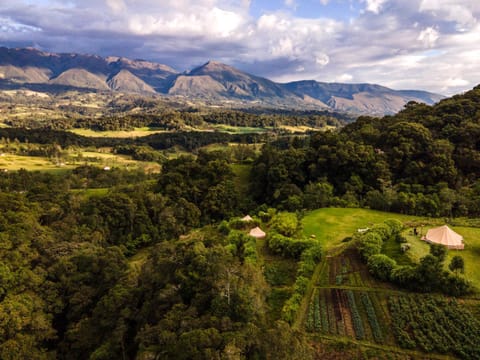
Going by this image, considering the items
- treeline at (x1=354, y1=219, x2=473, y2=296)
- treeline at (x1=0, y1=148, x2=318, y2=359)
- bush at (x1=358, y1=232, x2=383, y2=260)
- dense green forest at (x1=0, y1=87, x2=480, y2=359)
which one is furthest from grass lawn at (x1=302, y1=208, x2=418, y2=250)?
treeline at (x1=0, y1=148, x2=318, y2=359)

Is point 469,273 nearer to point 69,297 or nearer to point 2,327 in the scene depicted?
point 69,297

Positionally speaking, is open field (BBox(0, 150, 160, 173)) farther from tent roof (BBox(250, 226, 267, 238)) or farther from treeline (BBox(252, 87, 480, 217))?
tent roof (BBox(250, 226, 267, 238))

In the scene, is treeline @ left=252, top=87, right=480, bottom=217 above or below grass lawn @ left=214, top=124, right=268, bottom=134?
above

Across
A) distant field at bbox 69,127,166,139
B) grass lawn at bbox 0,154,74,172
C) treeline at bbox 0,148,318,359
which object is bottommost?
grass lawn at bbox 0,154,74,172

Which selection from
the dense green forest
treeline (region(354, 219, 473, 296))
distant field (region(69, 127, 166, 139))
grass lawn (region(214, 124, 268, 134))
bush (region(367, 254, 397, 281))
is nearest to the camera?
the dense green forest

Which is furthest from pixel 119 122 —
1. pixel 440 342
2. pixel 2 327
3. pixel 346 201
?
pixel 440 342

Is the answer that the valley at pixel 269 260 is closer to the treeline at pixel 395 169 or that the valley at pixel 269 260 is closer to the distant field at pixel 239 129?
the treeline at pixel 395 169

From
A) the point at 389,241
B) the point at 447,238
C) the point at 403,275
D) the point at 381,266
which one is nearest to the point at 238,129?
the point at 389,241

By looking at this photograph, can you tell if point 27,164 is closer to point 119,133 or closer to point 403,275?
point 119,133
